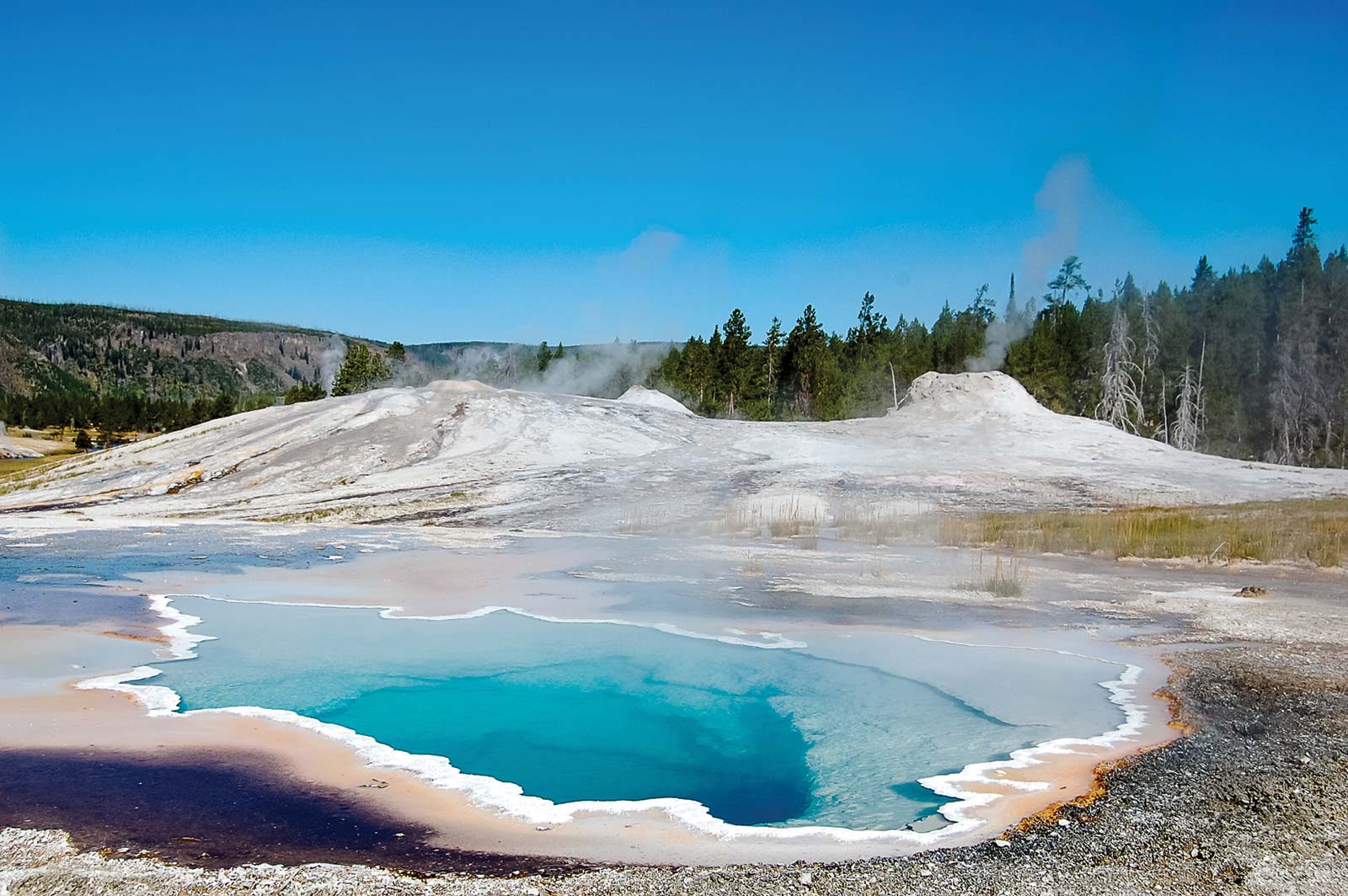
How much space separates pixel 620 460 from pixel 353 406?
7.91 metres

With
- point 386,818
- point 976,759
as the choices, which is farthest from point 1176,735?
point 386,818

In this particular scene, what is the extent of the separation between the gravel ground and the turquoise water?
0.67m

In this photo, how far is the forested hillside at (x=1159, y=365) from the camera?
4250cm

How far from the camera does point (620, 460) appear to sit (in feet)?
72.2

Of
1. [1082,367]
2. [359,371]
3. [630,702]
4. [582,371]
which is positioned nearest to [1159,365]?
[1082,367]

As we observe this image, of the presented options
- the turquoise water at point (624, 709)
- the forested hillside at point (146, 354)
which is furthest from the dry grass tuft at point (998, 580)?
the forested hillside at point (146, 354)

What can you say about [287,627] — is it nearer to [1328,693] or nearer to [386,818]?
[386,818]

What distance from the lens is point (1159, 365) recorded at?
47.5 meters

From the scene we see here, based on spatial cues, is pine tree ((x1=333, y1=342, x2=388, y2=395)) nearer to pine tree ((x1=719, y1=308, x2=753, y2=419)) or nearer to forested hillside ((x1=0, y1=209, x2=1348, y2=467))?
forested hillside ((x1=0, y1=209, x2=1348, y2=467))

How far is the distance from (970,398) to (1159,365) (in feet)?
82.7

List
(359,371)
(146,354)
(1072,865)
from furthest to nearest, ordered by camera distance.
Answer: (146,354)
(359,371)
(1072,865)

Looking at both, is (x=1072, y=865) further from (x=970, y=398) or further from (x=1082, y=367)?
(x=1082, y=367)

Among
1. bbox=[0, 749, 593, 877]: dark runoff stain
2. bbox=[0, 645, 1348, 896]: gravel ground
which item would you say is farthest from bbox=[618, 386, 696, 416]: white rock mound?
bbox=[0, 645, 1348, 896]: gravel ground

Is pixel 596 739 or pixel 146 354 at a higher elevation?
pixel 146 354
